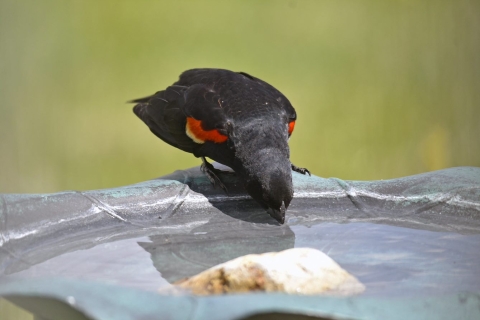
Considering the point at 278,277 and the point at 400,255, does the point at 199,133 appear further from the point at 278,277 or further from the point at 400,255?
the point at 278,277

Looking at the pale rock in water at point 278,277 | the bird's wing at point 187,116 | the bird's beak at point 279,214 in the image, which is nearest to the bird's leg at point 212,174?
the bird's wing at point 187,116

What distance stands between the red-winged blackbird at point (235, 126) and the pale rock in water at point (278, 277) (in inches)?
35.5

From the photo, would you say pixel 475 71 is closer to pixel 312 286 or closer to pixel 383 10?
pixel 383 10

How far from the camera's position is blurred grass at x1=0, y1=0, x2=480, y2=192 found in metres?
6.26

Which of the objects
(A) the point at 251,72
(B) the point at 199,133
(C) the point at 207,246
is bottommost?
(C) the point at 207,246

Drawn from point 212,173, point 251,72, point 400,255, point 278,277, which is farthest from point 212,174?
point 251,72

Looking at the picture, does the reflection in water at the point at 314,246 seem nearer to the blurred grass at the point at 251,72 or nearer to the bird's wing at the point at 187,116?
the bird's wing at the point at 187,116

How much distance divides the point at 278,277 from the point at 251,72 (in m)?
4.80

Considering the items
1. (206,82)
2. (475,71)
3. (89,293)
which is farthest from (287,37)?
(89,293)

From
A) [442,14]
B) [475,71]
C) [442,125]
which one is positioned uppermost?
[442,14]

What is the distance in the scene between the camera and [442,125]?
6.88 m

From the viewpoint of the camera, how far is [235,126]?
332cm

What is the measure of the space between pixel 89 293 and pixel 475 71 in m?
6.19

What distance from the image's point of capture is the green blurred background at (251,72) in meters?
6.26
